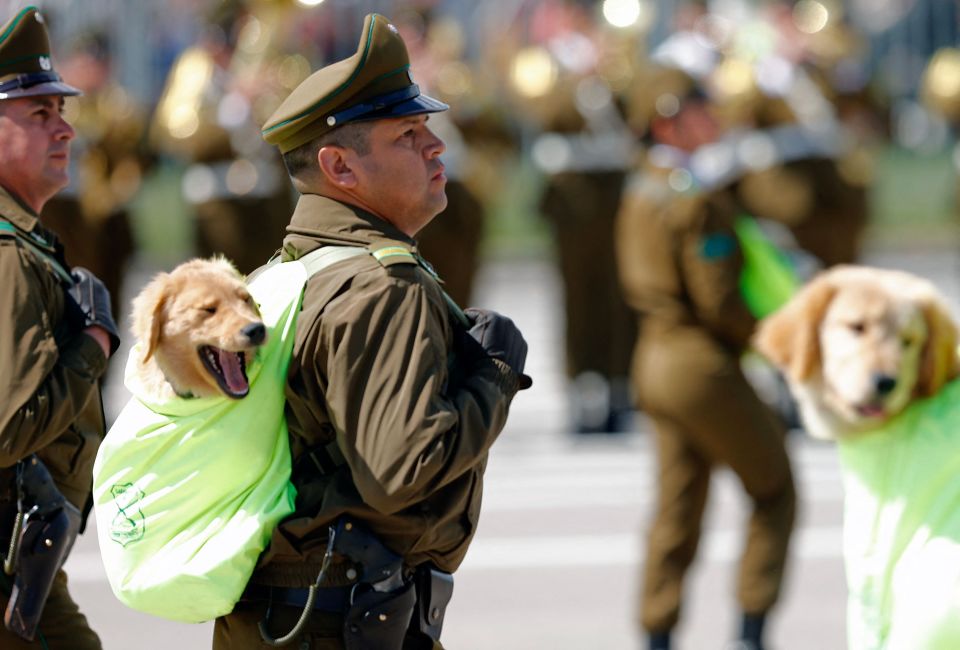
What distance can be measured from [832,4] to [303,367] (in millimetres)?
11531

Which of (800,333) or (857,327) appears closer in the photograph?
(857,327)

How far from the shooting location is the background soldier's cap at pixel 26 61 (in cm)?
418

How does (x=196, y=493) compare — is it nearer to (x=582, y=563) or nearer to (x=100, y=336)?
(x=100, y=336)

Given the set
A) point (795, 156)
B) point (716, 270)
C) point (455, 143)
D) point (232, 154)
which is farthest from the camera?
point (455, 143)

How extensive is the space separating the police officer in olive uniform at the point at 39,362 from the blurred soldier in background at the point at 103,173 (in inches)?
289

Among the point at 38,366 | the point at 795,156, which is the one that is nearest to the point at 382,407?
the point at 38,366

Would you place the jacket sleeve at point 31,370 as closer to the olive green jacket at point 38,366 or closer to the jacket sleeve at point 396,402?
the olive green jacket at point 38,366

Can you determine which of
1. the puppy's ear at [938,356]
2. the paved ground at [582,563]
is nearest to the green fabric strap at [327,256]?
the puppy's ear at [938,356]

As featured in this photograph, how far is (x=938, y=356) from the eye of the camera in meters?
4.22

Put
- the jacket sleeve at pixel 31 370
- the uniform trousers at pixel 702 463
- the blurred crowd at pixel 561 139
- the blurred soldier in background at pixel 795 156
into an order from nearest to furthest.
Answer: the jacket sleeve at pixel 31 370 < the uniform trousers at pixel 702 463 < the blurred soldier in background at pixel 795 156 < the blurred crowd at pixel 561 139

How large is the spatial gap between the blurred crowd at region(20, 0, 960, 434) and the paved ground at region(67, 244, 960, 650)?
1.18 metres

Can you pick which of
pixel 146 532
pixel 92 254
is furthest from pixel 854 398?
pixel 92 254

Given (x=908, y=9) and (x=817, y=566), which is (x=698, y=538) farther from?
(x=908, y=9)

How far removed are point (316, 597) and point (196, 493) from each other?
1.01ft
